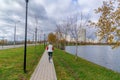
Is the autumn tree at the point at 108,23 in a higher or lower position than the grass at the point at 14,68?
higher

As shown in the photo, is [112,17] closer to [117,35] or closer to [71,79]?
[117,35]

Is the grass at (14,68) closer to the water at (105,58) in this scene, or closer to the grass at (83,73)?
the grass at (83,73)

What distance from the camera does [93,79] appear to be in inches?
392

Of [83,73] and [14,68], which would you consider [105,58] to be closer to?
[83,73]

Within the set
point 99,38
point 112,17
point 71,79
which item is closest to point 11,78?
point 71,79

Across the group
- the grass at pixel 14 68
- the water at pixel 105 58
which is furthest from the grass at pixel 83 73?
the water at pixel 105 58

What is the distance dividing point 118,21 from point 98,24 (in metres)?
1.36

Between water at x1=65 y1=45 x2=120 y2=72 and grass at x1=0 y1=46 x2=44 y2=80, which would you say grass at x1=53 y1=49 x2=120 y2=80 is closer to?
grass at x1=0 y1=46 x2=44 y2=80

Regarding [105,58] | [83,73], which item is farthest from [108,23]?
[105,58]

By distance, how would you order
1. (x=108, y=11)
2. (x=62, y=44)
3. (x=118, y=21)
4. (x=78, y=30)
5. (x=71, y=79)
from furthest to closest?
1. (x=62, y=44)
2. (x=78, y=30)
3. (x=108, y=11)
4. (x=118, y=21)
5. (x=71, y=79)

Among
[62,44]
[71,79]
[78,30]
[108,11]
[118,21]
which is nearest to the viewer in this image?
[71,79]

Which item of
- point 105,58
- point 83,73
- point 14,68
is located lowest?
point 105,58

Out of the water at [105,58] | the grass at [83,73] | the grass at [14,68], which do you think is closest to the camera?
the grass at [14,68]

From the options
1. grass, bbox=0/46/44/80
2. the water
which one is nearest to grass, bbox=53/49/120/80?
grass, bbox=0/46/44/80
